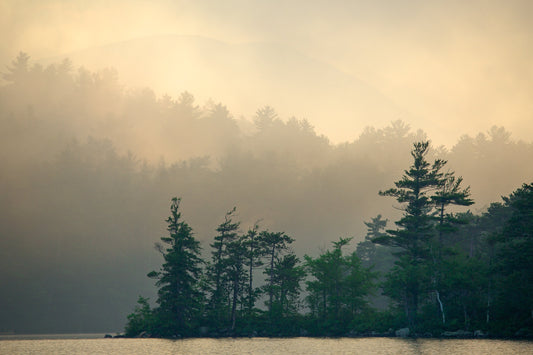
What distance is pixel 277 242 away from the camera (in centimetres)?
8394

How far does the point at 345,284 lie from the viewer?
3255 inches

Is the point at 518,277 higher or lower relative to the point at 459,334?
higher

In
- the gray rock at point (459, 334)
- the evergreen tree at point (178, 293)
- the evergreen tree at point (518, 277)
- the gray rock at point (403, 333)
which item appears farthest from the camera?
the evergreen tree at point (178, 293)

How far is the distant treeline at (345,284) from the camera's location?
69625mm

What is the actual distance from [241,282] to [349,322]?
715 inches

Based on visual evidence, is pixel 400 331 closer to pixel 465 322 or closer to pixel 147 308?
pixel 465 322

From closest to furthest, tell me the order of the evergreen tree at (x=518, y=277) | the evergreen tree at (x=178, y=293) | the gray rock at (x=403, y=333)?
the evergreen tree at (x=518, y=277)
the gray rock at (x=403, y=333)
the evergreen tree at (x=178, y=293)

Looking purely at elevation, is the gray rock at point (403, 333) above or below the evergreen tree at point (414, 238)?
below

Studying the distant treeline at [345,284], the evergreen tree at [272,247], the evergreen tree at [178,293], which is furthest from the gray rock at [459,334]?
the evergreen tree at [178,293]

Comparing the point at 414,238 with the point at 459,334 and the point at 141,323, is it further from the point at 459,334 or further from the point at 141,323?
the point at 141,323

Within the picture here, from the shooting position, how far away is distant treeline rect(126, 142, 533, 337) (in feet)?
228

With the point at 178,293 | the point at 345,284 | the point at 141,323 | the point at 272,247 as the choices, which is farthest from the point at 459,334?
the point at 141,323

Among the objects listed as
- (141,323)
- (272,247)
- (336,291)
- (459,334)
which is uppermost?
(272,247)

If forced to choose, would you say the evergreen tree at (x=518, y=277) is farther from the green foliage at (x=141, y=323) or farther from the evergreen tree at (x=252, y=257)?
the green foliage at (x=141, y=323)
